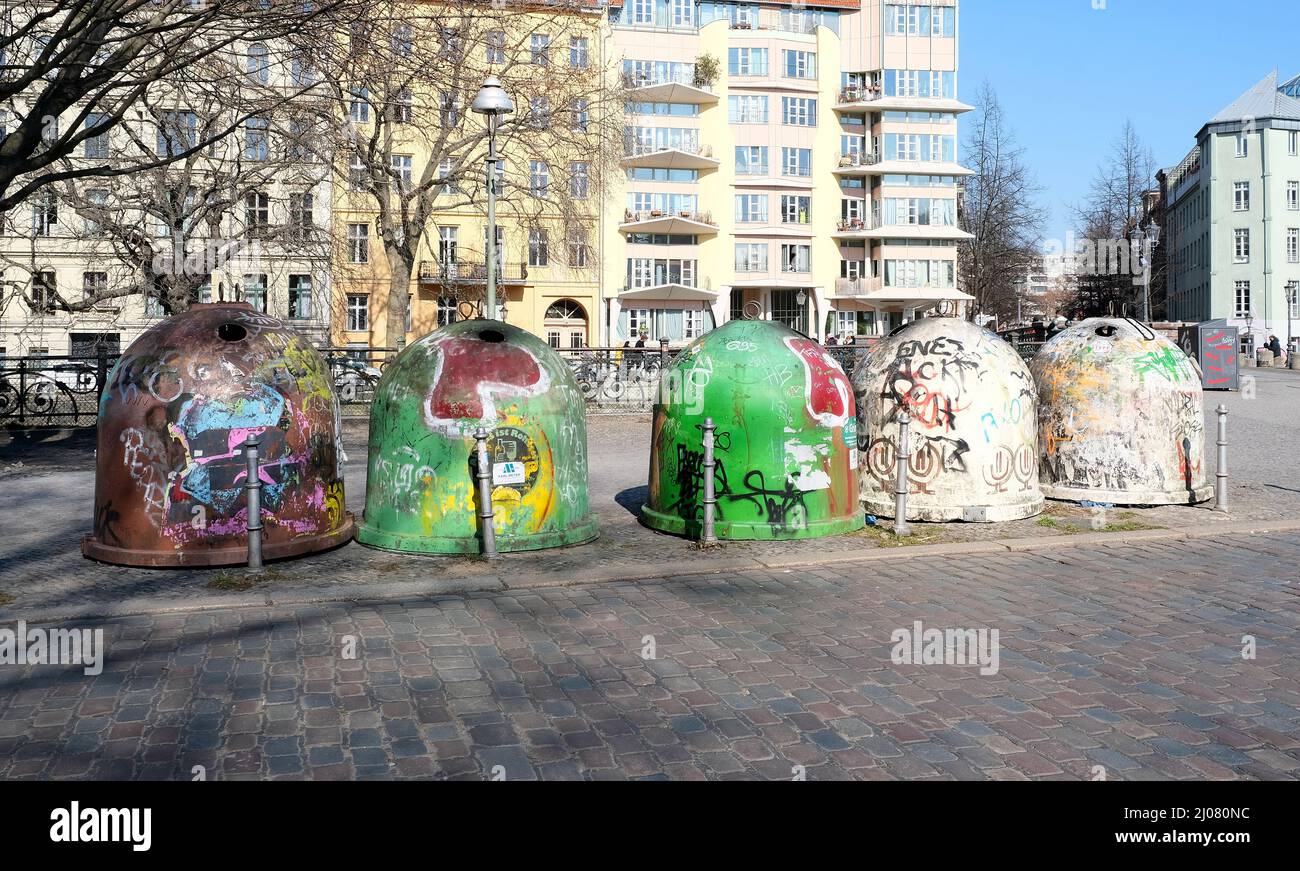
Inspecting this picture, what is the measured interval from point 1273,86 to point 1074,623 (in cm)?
8045

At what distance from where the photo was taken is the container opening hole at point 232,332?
8.44 metres

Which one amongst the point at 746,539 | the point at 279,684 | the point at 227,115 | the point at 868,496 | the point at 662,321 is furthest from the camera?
the point at 662,321

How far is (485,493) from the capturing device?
26.9 feet

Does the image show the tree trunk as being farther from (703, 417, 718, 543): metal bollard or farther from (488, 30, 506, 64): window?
(703, 417, 718, 543): metal bollard

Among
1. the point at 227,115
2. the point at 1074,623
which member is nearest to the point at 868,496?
the point at 1074,623

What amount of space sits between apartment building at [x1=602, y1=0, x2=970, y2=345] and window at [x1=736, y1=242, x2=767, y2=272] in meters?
0.11

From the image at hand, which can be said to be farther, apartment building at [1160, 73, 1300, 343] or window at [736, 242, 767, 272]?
apartment building at [1160, 73, 1300, 343]

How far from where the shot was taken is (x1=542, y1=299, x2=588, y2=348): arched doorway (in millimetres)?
54688

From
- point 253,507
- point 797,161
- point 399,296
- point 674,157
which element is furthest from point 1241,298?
point 253,507

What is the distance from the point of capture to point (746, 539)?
9.34 meters

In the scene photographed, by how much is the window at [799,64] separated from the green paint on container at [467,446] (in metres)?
52.7

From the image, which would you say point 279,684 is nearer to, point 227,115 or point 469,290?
point 227,115

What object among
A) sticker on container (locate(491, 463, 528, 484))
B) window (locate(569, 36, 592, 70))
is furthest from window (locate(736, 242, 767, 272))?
sticker on container (locate(491, 463, 528, 484))
